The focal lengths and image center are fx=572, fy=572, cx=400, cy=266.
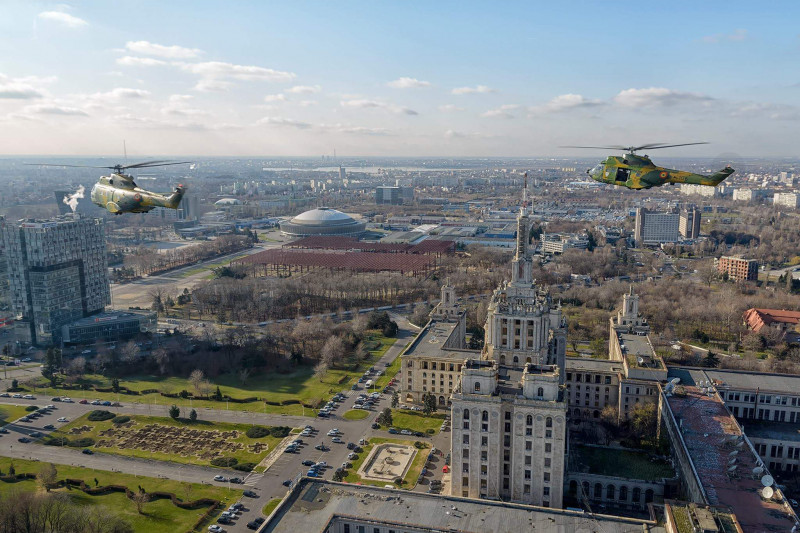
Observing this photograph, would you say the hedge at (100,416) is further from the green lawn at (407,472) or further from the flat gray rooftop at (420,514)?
the flat gray rooftop at (420,514)

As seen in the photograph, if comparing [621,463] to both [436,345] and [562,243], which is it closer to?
[436,345]

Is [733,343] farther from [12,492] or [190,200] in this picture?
[190,200]

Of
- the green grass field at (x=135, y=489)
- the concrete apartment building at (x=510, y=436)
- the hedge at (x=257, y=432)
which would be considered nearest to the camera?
the concrete apartment building at (x=510, y=436)

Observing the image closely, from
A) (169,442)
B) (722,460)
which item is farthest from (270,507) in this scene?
(722,460)

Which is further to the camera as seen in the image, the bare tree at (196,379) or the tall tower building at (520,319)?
the bare tree at (196,379)

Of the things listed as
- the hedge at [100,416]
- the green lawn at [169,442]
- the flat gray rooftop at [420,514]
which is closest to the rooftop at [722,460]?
the flat gray rooftop at [420,514]

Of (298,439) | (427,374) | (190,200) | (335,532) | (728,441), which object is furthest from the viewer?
(190,200)

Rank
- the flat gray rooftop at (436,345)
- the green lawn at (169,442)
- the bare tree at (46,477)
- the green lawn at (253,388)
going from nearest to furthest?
the bare tree at (46,477) → the green lawn at (169,442) → the flat gray rooftop at (436,345) → the green lawn at (253,388)

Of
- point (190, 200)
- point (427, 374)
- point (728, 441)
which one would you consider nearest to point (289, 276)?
point (190, 200)

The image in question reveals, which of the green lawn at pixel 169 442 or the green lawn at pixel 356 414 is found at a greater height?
the green lawn at pixel 356 414
